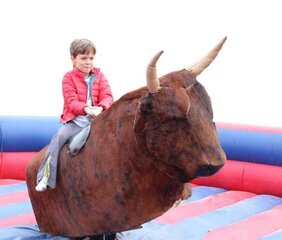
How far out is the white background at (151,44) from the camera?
12.8 feet

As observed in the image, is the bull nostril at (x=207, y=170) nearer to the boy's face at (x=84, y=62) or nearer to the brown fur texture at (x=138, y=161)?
the brown fur texture at (x=138, y=161)

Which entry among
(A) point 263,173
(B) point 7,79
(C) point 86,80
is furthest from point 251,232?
(B) point 7,79

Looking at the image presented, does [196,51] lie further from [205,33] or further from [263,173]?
[263,173]

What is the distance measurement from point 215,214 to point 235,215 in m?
0.11

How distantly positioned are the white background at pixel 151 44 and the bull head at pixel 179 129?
2308 millimetres

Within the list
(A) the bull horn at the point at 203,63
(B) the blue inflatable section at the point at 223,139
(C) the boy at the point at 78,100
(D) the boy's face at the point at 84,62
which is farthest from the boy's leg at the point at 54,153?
(B) the blue inflatable section at the point at 223,139

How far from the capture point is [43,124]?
3.77 metres

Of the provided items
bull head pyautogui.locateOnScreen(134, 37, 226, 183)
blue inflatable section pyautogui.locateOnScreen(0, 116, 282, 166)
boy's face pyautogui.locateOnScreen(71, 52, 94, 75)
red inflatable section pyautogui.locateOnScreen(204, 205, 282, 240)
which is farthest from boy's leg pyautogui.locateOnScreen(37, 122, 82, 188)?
blue inflatable section pyautogui.locateOnScreen(0, 116, 282, 166)

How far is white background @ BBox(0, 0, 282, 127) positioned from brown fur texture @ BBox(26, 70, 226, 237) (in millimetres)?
2177

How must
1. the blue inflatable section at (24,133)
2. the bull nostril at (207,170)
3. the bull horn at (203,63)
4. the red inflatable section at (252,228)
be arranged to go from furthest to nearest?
the blue inflatable section at (24,133)
the red inflatable section at (252,228)
the bull horn at (203,63)
the bull nostril at (207,170)

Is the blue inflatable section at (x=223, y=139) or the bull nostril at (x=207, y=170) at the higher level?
the bull nostril at (x=207, y=170)

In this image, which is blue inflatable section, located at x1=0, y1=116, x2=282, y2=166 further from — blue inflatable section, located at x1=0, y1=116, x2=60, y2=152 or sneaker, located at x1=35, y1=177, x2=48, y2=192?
sneaker, located at x1=35, y1=177, x2=48, y2=192

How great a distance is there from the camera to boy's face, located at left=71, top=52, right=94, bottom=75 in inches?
86.4

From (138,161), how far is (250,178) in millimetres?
1739
